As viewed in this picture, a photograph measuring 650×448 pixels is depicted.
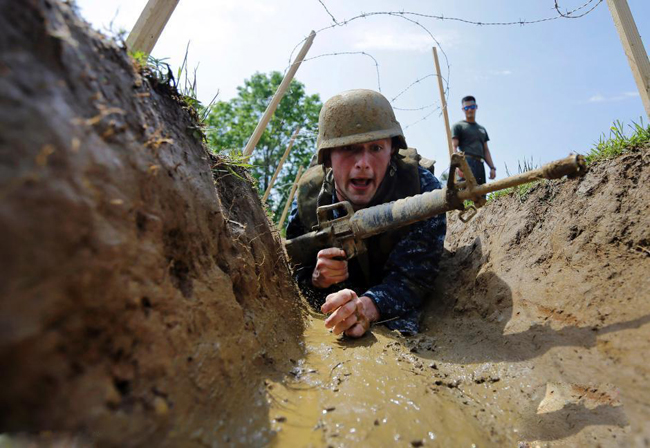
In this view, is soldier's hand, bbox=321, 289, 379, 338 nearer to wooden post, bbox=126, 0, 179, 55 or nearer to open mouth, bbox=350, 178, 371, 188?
open mouth, bbox=350, 178, 371, 188

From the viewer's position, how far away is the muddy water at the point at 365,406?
135 centimetres

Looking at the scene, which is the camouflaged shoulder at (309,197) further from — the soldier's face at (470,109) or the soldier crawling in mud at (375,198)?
the soldier's face at (470,109)

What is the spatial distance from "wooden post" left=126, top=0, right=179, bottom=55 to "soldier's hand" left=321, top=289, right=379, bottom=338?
1.92 metres

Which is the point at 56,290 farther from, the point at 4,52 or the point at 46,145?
the point at 4,52

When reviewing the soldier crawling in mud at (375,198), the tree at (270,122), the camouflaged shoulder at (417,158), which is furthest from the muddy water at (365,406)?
the tree at (270,122)

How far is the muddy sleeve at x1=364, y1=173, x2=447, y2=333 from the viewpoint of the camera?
2.71 metres

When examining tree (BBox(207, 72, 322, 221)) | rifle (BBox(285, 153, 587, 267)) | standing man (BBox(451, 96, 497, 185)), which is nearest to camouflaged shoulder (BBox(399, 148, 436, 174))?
rifle (BBox(285, 153, 587, 267))

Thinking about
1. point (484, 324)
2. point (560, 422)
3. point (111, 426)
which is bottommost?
point (560, 422)

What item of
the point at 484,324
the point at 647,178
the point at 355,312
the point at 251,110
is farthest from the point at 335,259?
the point at 251,110

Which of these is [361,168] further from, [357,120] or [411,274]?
[411,274]

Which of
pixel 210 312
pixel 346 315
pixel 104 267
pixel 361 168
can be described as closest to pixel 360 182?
pixel 361 168

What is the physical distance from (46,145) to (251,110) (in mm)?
20407

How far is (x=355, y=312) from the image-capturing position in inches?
91.7

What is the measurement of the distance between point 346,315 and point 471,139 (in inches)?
204
